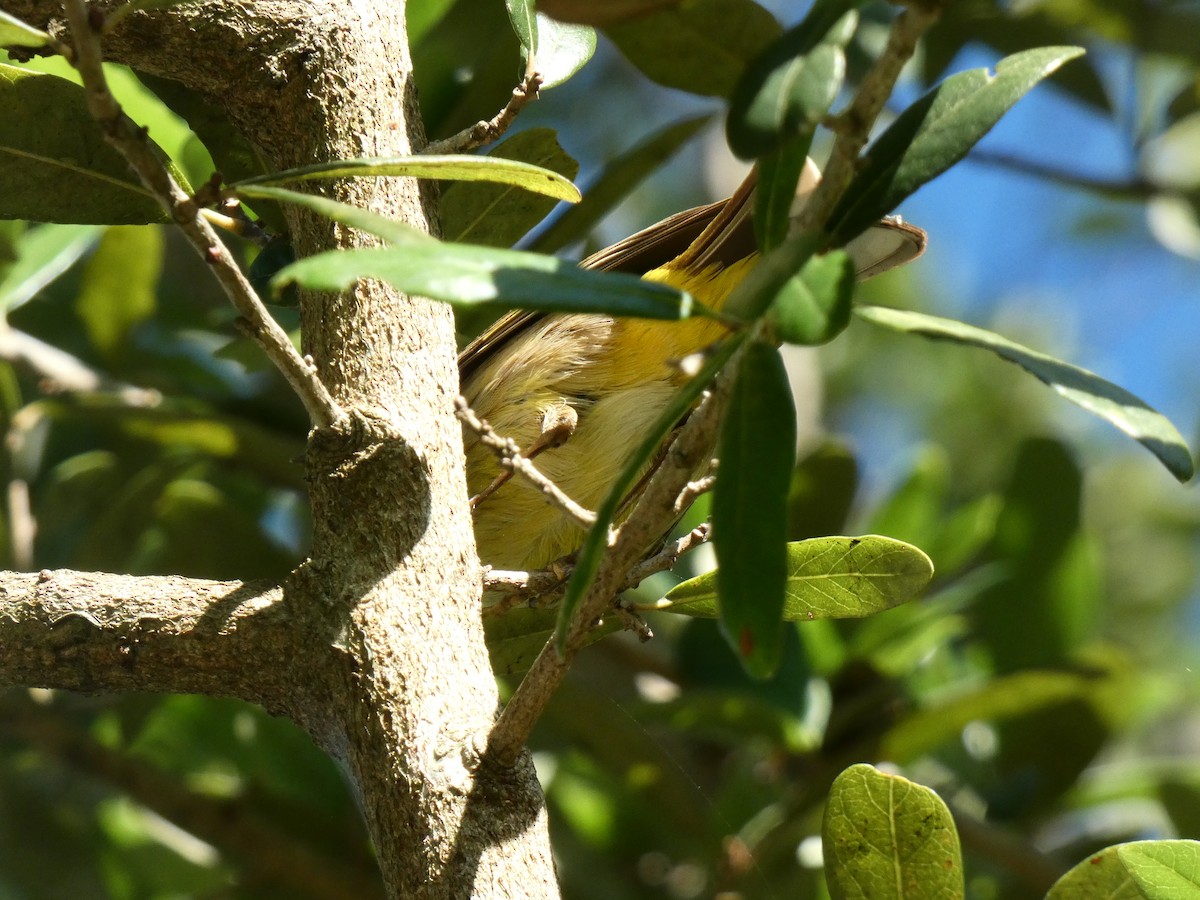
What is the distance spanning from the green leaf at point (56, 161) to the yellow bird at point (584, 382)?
111 centimetres

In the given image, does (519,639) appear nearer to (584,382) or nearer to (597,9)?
(584,382)

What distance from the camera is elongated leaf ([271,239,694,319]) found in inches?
44.3

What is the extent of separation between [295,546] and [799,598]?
224 centimetres

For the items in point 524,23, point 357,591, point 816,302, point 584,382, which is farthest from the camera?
point 584,382

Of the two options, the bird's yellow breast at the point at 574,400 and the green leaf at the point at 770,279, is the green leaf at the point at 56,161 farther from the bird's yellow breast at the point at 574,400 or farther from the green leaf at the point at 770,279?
the bird's yellow breast at the point at 574,400

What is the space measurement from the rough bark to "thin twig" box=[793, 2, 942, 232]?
0.66m

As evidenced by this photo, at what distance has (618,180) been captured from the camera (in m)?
2.63

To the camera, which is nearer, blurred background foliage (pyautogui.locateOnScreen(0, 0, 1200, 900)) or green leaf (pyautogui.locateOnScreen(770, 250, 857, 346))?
green leaf (pyautogui.locateOnScreen(770, 250, 857, 346))

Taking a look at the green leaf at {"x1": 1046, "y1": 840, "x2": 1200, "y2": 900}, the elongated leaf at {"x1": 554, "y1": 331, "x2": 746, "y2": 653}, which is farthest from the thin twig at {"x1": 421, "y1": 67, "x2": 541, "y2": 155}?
the green leaf at {"x1": 1046, "y1": 840, "x2": 1200, "y2": 900}

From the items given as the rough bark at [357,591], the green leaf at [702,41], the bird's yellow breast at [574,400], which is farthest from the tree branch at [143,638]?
the bird's yellow breast at [574,400]

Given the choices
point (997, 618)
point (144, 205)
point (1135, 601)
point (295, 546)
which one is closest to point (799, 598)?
point (144, 205)

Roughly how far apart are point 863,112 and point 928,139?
16 cm

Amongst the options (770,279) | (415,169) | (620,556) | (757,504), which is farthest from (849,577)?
(415,169)

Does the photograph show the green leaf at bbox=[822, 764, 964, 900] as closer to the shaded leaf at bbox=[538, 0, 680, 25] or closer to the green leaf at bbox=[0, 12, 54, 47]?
the shaded leaf at bbox=[538, 0, 680, 25]
